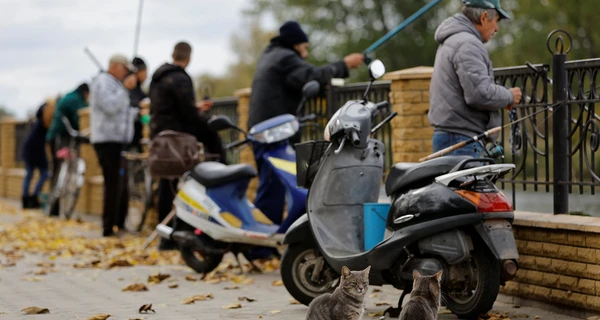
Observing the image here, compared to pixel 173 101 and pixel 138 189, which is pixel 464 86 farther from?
pixel 138 189

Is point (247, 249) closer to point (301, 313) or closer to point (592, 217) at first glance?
point (301, 313)

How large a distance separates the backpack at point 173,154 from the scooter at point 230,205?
56 centimetres

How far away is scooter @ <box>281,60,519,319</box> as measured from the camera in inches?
286

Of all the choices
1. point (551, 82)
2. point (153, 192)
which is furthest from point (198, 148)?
point (551, 82)

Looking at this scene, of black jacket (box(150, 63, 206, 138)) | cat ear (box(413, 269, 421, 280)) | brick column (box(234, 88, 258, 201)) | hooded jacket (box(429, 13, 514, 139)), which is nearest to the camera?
cat ear (box(413, 269, 421, 280))

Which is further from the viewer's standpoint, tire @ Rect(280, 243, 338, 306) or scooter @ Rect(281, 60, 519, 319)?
tire @ Rect(280, 243, 338, 306)

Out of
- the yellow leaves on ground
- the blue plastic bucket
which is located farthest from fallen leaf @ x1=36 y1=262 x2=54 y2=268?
the blue plastic bucket

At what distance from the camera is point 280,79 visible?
37.2ft

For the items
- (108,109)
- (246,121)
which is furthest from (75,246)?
(246,121)

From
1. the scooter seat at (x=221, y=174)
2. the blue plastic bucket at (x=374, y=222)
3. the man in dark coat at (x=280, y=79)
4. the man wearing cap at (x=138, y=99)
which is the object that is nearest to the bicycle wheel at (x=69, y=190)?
the man wearing cap at (x=138, y=99)

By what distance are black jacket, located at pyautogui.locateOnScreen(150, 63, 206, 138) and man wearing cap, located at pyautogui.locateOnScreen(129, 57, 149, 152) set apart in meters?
3.92

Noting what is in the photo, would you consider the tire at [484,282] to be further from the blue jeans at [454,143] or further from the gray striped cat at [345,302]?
the blue jeans at [454,143]

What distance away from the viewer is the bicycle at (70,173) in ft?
58.1

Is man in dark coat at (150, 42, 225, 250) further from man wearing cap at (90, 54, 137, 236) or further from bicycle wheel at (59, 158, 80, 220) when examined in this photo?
bicycle wheel at (59, 158, 80, 220)
